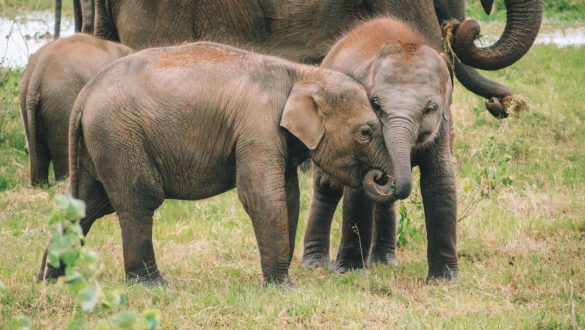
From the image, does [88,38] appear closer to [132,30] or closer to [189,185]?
[132,30]

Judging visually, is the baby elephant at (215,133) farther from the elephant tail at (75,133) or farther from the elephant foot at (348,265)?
the elephant foot at (348,265)

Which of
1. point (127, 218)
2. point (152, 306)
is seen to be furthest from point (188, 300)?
point (127, 218)

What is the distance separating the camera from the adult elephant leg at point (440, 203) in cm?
737

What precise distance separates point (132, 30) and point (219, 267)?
266 cm

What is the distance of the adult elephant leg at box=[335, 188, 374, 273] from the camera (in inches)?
309

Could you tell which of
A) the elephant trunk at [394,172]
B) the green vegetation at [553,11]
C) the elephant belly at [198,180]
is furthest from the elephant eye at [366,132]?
the green vegetation at [553,11]

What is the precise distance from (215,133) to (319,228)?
147cm

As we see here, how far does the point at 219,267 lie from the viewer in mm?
7996

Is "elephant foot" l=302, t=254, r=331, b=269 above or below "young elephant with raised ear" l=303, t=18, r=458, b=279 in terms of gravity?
below

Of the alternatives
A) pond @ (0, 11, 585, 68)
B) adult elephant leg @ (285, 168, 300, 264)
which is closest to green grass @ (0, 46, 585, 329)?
adult elephant leg @ (285, 168, 300, 264)

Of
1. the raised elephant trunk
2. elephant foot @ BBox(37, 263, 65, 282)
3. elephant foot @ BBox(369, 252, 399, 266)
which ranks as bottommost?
elephant foot @ BBox(37, 263, 65, 282)

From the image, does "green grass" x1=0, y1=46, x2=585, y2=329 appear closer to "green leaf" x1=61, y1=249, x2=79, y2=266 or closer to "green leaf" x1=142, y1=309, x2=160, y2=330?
"green leaf" x1=142, y1=309, x2=160, y2=330

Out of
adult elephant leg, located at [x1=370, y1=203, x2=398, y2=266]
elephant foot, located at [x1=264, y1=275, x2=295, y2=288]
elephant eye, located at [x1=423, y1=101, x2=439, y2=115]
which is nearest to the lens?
elephant eye, located at [x1=423, y1=101, x2=439, y2=115]

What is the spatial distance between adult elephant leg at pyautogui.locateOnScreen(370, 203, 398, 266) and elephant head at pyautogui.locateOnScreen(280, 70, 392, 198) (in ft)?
4.03
